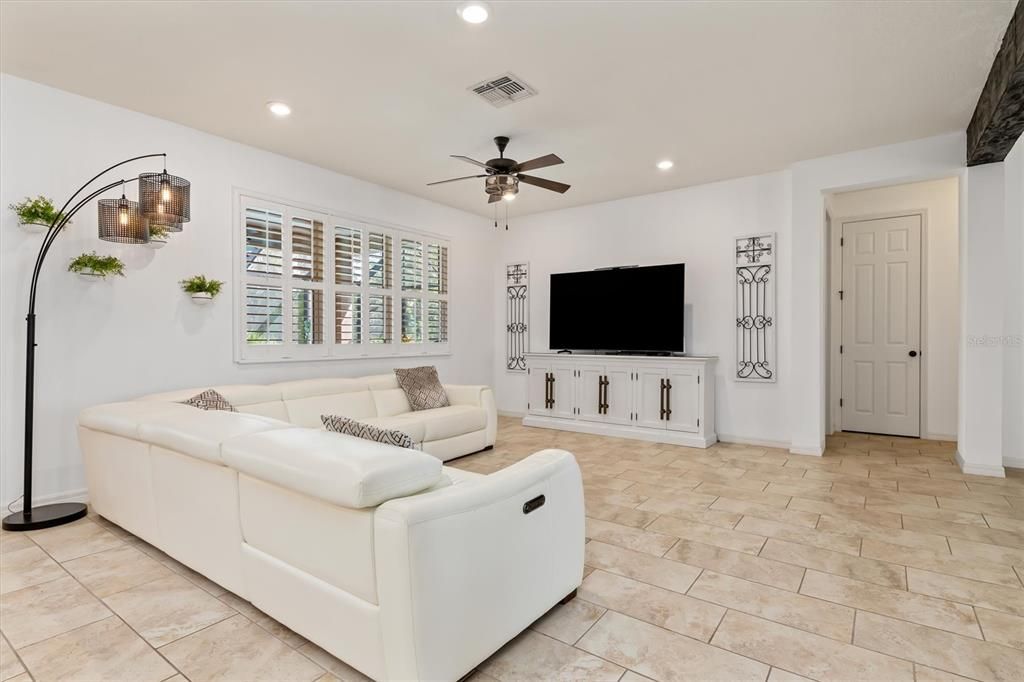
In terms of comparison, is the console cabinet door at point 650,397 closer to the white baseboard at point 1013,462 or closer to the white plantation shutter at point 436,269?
the white plantation shutter at point 436,269

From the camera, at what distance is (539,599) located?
6.59 ft

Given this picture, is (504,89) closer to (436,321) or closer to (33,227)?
(33,227)

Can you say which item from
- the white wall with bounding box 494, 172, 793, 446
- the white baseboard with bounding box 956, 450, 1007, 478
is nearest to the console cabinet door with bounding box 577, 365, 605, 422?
the white wall with bounding box 494, 172, 793, 446

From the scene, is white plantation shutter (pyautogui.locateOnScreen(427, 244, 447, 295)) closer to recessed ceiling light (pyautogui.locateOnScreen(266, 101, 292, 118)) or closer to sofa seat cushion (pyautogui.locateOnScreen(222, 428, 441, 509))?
recessed ceiling light (pyautogui.locateOnScreen(266, 101, 292, 118))

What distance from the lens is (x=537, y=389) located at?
6621 millimetres

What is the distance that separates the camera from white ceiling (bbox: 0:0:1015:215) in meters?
2.74

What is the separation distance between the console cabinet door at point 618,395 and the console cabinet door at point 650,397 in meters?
0.10

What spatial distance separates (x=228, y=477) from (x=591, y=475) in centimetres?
294

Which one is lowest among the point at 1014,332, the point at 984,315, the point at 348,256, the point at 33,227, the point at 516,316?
the point at 1014,332

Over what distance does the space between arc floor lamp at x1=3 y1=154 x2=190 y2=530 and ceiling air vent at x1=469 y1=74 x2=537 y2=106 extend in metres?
2.05

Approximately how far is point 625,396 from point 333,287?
338cm

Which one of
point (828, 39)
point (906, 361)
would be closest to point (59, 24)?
point (828, 39)

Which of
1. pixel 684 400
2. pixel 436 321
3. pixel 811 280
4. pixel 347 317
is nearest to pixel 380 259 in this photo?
pixel 347 317

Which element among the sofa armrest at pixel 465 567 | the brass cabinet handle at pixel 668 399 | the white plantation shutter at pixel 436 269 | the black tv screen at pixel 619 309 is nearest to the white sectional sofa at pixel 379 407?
the white plantation shutter at pixel 436 269
